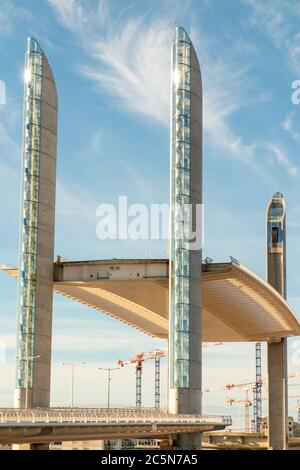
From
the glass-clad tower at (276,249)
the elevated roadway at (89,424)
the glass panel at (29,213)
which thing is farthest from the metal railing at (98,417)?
the glass-clad tower at (276,249)

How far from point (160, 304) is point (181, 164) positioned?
28.6 m

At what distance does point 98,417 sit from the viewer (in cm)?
7169

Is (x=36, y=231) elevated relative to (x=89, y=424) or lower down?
Answer: elevated

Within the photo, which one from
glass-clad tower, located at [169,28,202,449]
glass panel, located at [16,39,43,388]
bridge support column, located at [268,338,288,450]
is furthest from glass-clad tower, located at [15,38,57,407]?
bridge support column, located at [268,338,288,450]

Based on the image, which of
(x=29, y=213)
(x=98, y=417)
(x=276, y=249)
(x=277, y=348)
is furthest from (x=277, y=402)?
(x=98, y=417)

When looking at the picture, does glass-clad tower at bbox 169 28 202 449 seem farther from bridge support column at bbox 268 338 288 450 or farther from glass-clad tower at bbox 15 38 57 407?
bridge support column at bbox 268 338 288 450

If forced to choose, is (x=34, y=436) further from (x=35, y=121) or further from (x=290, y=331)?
(x=290, y=331)

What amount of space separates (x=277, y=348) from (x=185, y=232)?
168 feet

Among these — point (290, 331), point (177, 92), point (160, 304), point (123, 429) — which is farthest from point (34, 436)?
point (290, 331)

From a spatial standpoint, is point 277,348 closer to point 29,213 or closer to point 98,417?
point 29,213

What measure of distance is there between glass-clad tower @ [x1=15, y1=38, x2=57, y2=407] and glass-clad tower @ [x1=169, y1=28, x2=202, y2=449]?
12810mm

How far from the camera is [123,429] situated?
73875 mm

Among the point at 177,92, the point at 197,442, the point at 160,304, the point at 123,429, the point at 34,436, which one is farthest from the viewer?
the point at 160,304

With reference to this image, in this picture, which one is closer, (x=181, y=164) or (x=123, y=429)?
(x=123, y=429)
